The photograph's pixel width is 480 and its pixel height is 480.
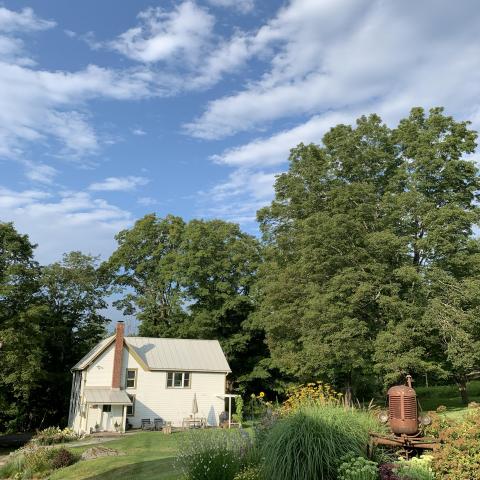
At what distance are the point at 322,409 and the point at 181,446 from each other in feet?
8.77

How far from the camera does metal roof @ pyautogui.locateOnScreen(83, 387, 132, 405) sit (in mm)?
31109

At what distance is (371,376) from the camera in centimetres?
2969

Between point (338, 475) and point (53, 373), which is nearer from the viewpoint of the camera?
point (338, 475)

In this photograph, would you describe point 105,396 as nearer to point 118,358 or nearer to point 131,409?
point 118,358

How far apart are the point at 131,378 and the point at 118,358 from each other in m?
1.91

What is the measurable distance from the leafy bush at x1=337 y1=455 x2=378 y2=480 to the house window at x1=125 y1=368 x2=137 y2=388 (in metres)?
28.7

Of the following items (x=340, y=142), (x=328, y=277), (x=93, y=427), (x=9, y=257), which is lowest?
(x=93, y=427)

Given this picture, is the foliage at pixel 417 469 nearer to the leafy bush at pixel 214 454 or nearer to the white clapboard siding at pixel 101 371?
the leafy bush at pixel 214 454

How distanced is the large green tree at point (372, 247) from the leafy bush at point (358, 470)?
1700 centimetres

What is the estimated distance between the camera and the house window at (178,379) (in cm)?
3497

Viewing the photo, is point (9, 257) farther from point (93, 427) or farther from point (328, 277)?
point (328, 277)

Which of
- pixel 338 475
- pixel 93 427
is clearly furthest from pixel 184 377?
pixel 338 475

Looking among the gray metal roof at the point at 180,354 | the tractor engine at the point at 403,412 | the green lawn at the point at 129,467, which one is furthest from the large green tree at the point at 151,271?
the tractor engine at the point at 403,412

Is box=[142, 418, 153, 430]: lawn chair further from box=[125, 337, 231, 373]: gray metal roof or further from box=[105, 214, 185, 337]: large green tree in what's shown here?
box=[105, 214, 185, 337]: large green tree
